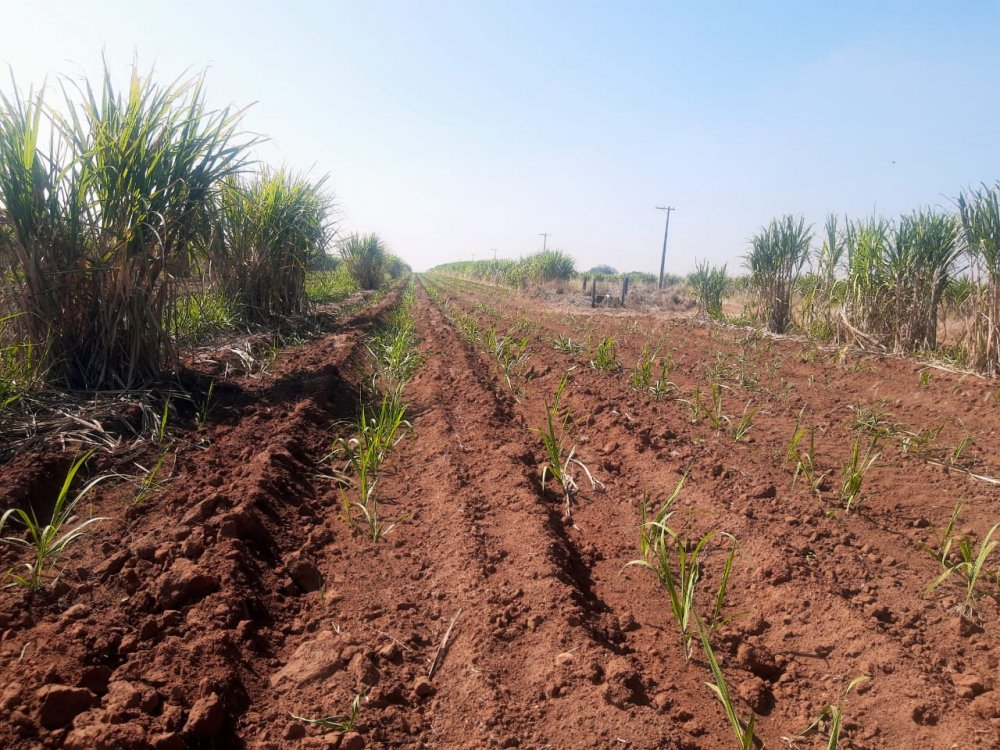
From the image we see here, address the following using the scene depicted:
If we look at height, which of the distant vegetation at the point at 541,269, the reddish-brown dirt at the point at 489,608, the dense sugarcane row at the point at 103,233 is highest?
the distant vegetation at the point at 541,269

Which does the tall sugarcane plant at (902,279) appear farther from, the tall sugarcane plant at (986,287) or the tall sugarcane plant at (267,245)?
the tall sugarcane plant at (267,245)

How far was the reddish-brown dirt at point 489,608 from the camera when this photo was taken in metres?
1.59

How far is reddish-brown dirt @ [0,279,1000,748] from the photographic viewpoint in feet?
5.21

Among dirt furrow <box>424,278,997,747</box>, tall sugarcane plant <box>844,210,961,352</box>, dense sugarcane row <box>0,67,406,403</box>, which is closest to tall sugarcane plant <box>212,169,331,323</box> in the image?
dense sugarcane row <box>0,67,406,403</box>

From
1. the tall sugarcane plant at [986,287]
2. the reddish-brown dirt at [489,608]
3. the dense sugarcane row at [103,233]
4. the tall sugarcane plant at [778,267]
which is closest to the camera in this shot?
the reddish-brown dirt at [489,608]

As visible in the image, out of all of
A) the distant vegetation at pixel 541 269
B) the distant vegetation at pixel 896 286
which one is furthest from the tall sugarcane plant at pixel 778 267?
the distant vegetation at pixel 541 269

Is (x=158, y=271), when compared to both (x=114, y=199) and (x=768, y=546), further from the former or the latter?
(x=768, y=546)

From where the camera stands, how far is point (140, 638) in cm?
179

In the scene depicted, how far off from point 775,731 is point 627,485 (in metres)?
1.70

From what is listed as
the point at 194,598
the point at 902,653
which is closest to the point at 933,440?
the point at 902,653

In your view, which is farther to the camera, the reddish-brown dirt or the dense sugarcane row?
the dense sugarcane row

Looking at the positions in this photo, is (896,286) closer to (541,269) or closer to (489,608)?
(489,608)

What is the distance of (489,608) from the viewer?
2.08 m

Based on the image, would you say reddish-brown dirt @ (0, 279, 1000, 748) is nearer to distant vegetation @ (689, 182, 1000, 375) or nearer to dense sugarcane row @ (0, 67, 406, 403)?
dense sugarcane row @ (0, 67, 406, 403)
